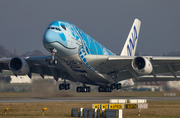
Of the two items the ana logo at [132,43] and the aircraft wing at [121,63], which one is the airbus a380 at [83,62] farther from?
the ana logo at [132,43]

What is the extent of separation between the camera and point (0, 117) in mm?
18156

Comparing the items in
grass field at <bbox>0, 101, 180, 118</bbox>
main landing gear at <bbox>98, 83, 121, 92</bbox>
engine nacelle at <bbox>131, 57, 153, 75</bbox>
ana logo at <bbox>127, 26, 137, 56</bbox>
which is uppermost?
ana logo at <bbox>127, 26, 137, 56</bbox>

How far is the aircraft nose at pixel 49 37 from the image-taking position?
29.9m

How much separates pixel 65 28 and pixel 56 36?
61.0 inches

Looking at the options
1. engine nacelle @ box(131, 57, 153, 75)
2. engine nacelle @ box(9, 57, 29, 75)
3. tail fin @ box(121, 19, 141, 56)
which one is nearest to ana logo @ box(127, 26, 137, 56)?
tail fin @ box(121, 19, 141, 56)

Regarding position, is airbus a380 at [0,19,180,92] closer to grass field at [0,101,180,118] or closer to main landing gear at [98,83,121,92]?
main landing gear at [98,83,121,92]

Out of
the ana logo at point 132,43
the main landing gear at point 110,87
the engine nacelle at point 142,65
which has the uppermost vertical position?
the ana logo at point 132,43

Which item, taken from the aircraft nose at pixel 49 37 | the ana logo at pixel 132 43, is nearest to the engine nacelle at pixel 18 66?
the aircraft nose at pixel 49 37

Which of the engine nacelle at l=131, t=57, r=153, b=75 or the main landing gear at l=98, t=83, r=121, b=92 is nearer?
the engine nacelle at l=131, t=57, r=153, b=75

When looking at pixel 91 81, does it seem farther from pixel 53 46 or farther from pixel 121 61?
pixel 53 46

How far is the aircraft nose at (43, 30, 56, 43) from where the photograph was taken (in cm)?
2990

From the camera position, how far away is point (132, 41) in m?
50.0

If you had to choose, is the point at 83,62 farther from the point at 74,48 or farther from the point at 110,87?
the point at 110,87

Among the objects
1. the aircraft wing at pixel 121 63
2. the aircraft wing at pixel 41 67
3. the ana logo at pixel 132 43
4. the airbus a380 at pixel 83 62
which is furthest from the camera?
the ana logo at pixel 132 43
